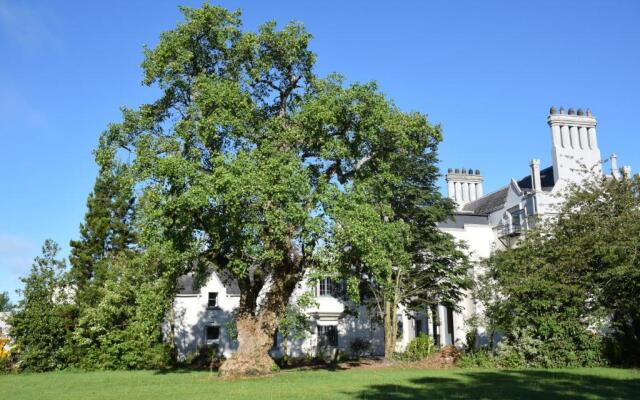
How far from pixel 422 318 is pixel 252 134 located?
2657 cm

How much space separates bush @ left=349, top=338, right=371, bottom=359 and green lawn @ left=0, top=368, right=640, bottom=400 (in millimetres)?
16002

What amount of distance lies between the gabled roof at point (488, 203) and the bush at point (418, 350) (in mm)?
17482

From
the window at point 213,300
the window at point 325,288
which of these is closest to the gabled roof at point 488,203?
the window at point 325,288

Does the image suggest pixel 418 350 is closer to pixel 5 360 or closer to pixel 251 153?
pixel 251 153

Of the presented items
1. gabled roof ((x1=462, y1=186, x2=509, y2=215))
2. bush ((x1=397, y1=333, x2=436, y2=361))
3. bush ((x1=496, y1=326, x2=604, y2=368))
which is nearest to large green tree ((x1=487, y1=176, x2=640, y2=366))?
bush ((x1=496, y1=326, x2=604, y2=368))

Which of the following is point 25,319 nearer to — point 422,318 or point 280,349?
point 280,349

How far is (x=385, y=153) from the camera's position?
2462 centimetres

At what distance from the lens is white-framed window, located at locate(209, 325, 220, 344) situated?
40.3 m

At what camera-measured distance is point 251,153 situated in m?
20.8

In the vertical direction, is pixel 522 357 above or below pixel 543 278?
below

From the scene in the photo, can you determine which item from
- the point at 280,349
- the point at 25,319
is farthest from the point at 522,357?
the point at 25,319

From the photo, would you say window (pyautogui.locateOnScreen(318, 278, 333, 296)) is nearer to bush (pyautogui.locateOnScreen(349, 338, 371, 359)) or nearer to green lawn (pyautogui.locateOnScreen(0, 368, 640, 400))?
bush (pyautogui.locateOnScreen(349, 338, 371, 359))

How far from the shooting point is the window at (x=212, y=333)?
4044 cm

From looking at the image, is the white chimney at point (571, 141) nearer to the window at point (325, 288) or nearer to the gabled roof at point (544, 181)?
the gabled roof at point (544, 181)
